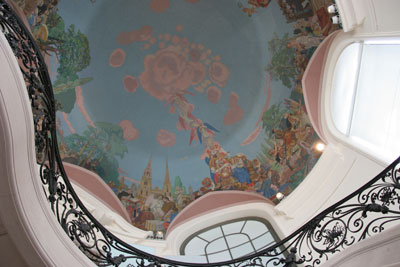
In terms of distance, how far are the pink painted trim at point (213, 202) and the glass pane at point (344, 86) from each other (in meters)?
2.88

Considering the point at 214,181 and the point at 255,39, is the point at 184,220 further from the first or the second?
the point at 255,39

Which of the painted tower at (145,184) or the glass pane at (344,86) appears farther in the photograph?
the painted tower at (145,184)

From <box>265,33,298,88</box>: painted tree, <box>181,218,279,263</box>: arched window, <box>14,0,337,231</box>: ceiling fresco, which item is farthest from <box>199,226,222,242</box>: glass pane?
<box>265,33,298,88</box>: painted tree

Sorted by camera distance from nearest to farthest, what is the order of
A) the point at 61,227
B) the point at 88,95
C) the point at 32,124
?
the point at 32,124
the point at 61,227
the point at 88,95

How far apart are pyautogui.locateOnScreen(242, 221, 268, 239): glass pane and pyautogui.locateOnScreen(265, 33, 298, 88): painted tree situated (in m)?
4.02

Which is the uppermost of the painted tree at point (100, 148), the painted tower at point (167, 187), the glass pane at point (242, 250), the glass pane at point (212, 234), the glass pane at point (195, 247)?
the painted tree at point (100, 148)

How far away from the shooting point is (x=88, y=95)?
33.9ft

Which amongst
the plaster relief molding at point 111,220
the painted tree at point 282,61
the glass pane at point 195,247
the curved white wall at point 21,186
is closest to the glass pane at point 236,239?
the glass pane at point 195,247

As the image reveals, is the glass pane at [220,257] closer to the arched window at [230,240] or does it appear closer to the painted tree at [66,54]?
the arched window at [230,240]

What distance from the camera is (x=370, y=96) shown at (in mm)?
7566

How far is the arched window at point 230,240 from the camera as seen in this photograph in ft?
25.4

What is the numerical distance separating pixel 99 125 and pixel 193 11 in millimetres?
4677

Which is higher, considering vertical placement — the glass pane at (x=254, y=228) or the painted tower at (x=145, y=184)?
the painted tower at (x=145, y=184)

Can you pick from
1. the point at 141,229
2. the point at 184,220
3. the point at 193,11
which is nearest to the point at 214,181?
the point at 184,220
